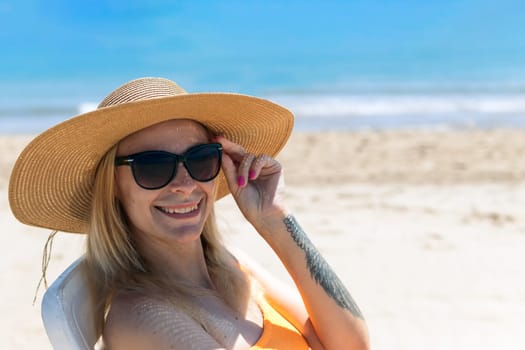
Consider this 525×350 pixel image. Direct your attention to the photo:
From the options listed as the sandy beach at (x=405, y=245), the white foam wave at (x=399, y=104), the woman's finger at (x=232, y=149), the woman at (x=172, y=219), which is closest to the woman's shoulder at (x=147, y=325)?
the woman at (x=172, y=219)

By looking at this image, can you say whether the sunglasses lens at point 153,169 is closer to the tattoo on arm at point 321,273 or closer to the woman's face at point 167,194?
the woman's face at point 167,194

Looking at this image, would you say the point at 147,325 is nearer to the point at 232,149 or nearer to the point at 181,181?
the point at 181,181

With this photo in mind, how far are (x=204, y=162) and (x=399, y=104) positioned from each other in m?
18.3

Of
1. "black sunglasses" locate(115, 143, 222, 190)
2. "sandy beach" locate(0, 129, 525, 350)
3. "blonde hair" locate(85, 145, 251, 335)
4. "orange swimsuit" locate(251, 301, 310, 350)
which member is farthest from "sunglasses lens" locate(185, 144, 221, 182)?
"sandy beach" locate(0, 129, 525, 350)

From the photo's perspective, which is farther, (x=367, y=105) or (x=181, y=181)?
(x=367, y=105)

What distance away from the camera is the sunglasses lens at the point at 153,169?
80.0 inches

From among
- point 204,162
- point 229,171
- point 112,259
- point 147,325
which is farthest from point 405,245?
point 147,325

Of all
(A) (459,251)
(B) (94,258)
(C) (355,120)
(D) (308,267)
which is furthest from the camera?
(C) (355,120)

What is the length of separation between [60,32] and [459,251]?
56.5 m

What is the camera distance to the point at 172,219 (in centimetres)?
215

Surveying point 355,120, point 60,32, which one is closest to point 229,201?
point 355,120

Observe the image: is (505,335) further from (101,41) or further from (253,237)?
(101,41)

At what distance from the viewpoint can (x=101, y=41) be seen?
53719 mm

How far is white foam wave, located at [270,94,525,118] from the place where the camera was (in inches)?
702
